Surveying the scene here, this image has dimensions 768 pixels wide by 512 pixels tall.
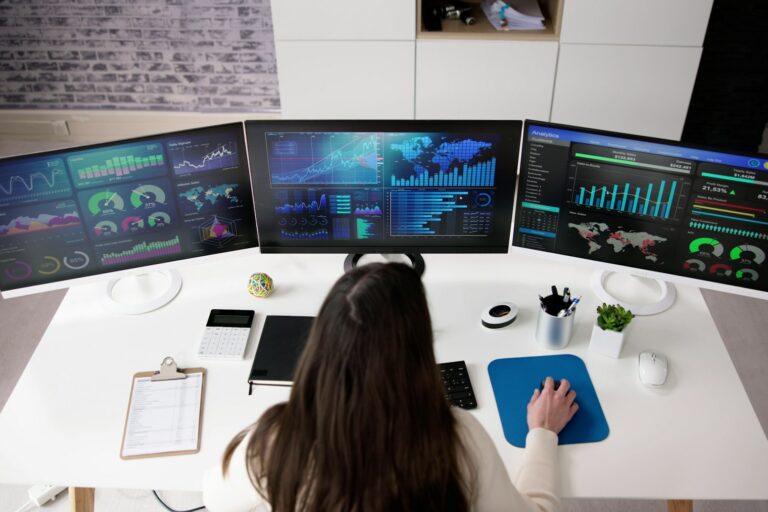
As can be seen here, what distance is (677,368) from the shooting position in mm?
1689

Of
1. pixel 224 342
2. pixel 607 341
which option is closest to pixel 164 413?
pixel 224 342

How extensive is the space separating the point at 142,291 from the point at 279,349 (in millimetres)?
461

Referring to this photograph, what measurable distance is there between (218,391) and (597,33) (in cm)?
226

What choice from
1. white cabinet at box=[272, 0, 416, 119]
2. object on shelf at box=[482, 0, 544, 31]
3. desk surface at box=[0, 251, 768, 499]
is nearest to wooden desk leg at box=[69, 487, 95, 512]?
desk surface at box=[0, 251, 768, 499]

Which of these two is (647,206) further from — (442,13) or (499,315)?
(442,13)

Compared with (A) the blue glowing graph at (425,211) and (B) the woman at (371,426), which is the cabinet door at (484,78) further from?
(B) the woman at (371,426)

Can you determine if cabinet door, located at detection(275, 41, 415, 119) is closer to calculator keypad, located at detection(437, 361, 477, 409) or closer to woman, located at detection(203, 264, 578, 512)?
calculator keypad, located at detection(437, 361, 477, 409)

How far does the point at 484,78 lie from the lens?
3.19m

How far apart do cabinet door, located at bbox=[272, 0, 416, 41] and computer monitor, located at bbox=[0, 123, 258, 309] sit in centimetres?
153

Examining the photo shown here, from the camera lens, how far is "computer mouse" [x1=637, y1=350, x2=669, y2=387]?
1.62 meters

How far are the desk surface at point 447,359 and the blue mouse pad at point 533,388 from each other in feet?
0.07

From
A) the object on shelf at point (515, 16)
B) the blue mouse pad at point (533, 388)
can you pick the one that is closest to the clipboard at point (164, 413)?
the blue mouse pad at point (533, 388)

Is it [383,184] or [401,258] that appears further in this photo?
[401,258]

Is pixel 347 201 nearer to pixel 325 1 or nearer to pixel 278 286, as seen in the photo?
pixel 278 286
